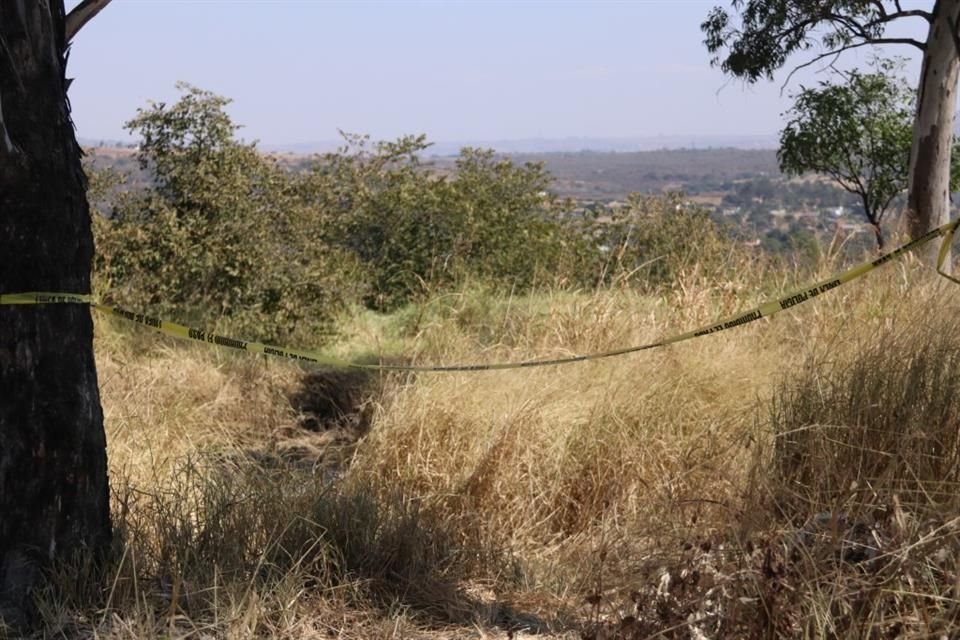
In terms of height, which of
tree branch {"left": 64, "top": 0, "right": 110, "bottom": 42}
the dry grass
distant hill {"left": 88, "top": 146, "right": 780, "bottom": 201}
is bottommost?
the dry grass

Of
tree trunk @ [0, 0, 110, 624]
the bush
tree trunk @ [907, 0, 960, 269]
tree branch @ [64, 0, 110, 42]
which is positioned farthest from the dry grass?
tree trunk @ [907, 0, 960, 269]

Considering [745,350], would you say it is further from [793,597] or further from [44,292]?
[44,292]

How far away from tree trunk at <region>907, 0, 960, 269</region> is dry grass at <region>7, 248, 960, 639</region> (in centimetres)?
492

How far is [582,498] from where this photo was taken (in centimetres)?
573

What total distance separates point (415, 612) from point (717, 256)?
20.4 ft

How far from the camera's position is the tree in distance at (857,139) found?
618 inches

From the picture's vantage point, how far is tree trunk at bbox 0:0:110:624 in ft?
12.1

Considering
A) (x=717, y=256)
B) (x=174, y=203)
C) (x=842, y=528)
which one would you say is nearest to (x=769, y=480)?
(x=842, y=528)

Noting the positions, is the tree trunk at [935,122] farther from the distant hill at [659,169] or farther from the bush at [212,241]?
the distant hill at [659,169]

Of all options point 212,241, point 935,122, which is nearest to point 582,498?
point 212,241

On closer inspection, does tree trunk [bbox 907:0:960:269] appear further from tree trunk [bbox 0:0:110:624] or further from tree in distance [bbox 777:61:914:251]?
tree trunk [bbox 0:0:110:624]

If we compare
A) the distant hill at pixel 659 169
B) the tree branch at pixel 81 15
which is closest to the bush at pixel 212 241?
the tree branch at pixel 81 15

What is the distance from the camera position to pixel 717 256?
380 inches

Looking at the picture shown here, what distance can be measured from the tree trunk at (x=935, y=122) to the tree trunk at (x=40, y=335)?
33.1ft
